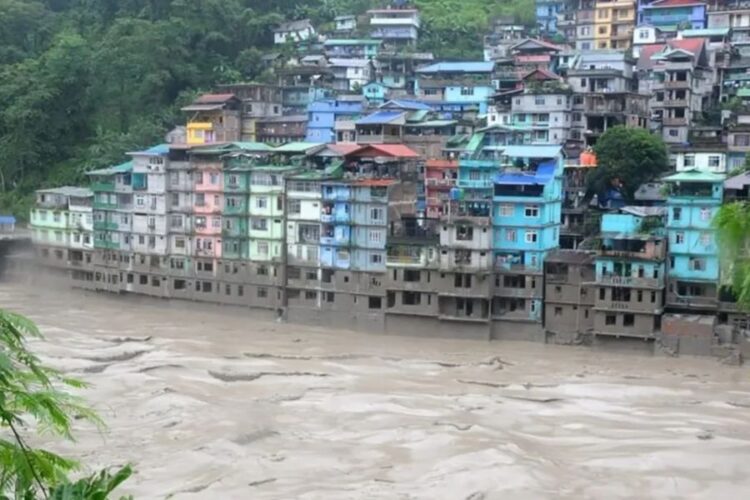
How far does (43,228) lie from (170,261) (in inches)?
279

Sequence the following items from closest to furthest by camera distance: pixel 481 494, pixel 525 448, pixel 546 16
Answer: pixel 481 494, pixel 525 448, pixel 546 16

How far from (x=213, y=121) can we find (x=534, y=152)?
51.1ft

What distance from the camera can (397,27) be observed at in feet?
164

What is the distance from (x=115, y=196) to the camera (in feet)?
116

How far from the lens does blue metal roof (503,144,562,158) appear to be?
29.6 meters

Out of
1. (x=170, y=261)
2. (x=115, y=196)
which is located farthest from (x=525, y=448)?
(x=115, y=196)

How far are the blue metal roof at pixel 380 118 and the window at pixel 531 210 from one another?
961 centimetres

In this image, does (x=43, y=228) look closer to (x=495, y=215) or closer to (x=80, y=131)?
(x=80, y=131)

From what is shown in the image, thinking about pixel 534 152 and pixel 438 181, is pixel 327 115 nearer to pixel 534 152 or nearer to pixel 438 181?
pixel 438 181

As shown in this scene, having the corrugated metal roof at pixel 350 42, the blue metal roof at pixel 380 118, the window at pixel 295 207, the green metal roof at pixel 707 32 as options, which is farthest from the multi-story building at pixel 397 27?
the window at pixel 295 207

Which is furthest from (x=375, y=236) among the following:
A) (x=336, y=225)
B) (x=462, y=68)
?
(x=462, y=68)

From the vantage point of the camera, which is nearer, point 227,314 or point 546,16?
point 227,314

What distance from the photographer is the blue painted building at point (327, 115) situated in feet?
131

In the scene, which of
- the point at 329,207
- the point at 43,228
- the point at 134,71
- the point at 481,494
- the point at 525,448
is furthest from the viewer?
the point at 134,71
